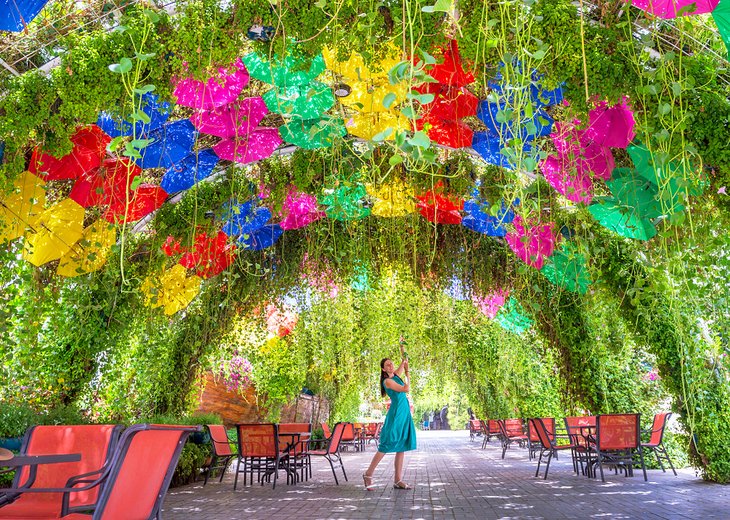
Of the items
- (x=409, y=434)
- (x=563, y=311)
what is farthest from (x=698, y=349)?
(x=409, y=434)

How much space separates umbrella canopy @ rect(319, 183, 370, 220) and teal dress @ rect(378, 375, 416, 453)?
1893mm

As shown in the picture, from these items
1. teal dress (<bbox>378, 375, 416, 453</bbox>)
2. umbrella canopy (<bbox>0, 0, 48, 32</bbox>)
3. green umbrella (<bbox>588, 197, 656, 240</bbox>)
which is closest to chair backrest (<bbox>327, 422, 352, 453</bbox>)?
teal dress (<bbox>378, 375, 416, 453</bbox>)

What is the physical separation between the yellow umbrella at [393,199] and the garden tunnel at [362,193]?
0.17ft

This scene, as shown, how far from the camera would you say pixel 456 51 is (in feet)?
15.2

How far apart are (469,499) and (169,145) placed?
4.32 meters

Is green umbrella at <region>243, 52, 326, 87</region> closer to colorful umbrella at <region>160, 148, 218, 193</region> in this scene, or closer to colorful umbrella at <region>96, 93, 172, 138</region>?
colorful umbrella at <region>96, 93, 172, 138</region>

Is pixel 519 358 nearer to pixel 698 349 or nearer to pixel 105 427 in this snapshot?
pixel 698 349

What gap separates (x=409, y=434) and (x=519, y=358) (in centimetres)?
442

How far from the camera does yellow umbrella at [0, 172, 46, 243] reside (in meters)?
5.21

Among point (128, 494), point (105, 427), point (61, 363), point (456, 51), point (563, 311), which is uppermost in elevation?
point (456, 51)

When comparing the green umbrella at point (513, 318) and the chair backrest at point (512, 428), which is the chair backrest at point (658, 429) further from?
the chair backrest at point (512, 428)

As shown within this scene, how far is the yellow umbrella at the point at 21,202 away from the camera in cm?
521

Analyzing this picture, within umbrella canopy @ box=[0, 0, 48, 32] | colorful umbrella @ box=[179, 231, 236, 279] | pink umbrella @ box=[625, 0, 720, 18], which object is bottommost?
colorful umbrella @ box=[179, 231, 236, 279]

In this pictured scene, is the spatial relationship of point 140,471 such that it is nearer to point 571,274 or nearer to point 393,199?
point 393,199
